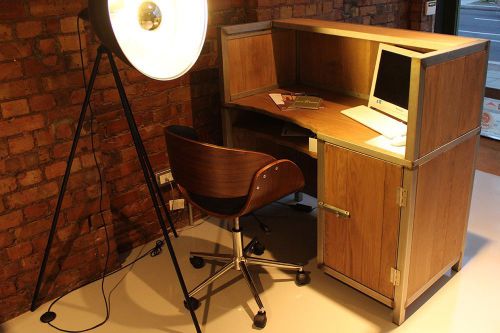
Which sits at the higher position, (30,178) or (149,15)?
(149,15)

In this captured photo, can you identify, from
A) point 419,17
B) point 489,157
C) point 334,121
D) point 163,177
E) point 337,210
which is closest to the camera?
point 337,210

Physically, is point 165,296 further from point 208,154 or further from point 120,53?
point 120,53

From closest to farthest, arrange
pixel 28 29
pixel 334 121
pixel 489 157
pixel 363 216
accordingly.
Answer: pixel 28 29, pixel 363 216, pixel 334 121, pixel 489 157

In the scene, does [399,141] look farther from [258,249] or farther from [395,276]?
[258,249]

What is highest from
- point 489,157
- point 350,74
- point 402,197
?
point 350,74

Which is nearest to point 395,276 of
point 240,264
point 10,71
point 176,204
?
point 240,264

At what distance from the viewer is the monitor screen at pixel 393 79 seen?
7.66 ft

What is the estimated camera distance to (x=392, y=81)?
241cm

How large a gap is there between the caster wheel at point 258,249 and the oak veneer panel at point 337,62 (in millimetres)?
975

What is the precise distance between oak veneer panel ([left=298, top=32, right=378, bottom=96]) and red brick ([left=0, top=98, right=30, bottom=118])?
1592mm

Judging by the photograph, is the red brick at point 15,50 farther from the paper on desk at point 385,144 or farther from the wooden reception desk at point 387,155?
the paper on desk at point 385,144

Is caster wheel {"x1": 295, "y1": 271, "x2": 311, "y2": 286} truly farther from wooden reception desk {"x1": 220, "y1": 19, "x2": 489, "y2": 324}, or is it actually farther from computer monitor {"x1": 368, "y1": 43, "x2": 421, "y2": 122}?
computer monitor {"x1": 368, "y1": 43, "x2": 421, "y2": 122}

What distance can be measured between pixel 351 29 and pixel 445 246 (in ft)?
3.66

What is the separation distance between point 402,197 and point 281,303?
790mm
